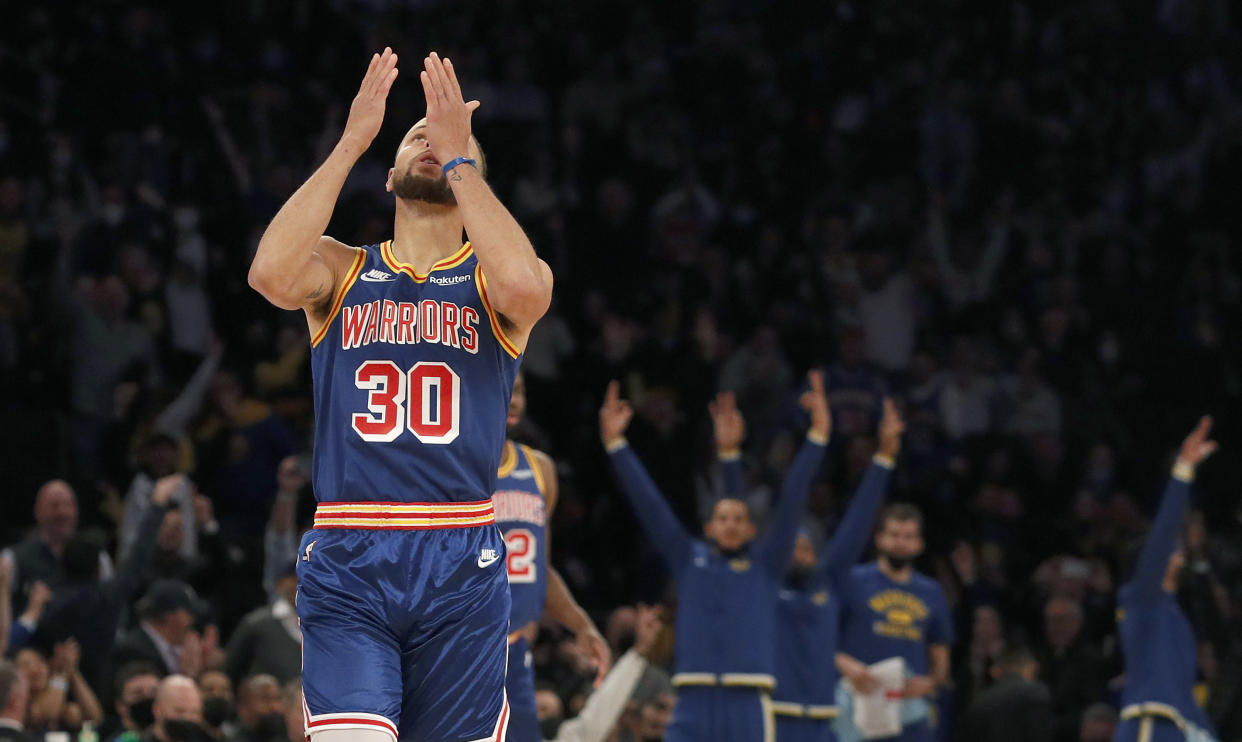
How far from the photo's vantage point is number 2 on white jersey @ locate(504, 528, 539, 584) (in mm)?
8383

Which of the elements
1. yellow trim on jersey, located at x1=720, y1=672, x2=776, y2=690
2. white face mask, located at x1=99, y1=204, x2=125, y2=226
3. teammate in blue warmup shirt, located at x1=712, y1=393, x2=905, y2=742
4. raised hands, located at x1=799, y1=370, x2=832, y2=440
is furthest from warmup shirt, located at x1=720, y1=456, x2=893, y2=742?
white face mask, located at x1=99, y1=204, x2=125, y2=226

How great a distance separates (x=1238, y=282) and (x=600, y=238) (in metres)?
6.73

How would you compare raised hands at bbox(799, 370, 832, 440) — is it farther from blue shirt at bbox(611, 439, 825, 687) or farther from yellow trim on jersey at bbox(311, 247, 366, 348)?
yellow trim on jersey at bbox(311, 247, 366, 348)

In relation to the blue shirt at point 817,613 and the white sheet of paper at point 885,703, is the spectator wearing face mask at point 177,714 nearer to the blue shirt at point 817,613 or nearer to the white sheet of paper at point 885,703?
the blue shirt at point 817,613

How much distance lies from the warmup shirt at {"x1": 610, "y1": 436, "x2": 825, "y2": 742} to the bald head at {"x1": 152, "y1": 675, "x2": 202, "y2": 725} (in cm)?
278

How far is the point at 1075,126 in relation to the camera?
19562mm

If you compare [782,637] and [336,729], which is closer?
[336,729]

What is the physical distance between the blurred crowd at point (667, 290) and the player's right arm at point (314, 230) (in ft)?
13.0

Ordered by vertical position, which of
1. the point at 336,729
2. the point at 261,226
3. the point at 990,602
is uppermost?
the point at 261,226

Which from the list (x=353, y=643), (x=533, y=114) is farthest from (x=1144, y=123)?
(x=353, y=643)

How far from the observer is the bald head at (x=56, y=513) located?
11.0m

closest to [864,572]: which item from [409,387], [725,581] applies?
[725,581]

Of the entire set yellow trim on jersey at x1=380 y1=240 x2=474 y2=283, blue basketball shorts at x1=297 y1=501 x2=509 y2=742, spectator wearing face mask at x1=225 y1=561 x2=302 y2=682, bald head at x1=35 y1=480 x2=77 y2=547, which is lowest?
blue basketball shorts at x1=297 y1=501 x2=509 y2=742

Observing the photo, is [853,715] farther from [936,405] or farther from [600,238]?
[600,238]
